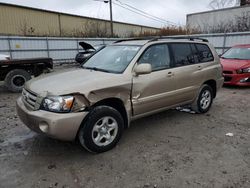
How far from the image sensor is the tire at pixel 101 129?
3172mm

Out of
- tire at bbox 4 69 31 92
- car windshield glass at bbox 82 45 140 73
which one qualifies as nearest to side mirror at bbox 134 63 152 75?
car windshield glass at bbox 82 45 140 73

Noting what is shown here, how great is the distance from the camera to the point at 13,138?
13.2ft

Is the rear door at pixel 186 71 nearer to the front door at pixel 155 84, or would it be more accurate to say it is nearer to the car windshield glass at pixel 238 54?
the front door at pixel 155 84

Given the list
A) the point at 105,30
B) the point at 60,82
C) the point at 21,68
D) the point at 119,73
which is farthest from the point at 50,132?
the point at 105,30

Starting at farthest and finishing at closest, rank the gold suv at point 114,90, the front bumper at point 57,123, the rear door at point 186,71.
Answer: the rear door at point 186,71, the gold suv at point 114,90, the front bumper at point 57,123

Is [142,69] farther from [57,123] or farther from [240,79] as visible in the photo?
[240,79]

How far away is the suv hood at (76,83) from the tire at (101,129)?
35cm

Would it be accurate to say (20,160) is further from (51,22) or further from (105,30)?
(105,30)

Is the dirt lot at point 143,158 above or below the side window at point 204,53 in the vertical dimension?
below

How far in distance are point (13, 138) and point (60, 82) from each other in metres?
1.61

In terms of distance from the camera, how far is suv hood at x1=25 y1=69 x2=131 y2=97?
3070 mm

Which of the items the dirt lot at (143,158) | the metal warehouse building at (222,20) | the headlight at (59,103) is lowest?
the dirt lot at (143,158)

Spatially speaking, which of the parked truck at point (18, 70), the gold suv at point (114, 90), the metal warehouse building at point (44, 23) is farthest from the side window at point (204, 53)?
the metal warehouse building at point (44, 23)

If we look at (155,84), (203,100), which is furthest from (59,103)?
(203,100)
